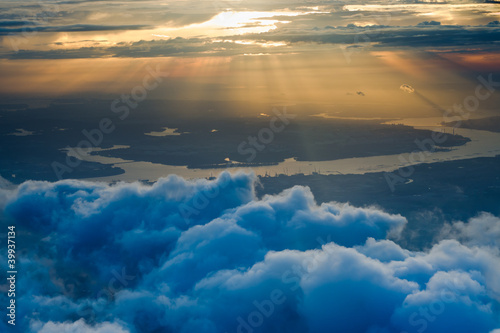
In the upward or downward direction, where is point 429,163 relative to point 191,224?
downward

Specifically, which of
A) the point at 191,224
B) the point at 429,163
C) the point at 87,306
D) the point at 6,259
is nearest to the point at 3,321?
the point at 87,306

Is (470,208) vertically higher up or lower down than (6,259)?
lower down

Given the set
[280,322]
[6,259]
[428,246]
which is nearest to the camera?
[280,322]

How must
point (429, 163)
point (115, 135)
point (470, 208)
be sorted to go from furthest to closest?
point (115, 135) → point (429, 163) → point (470, 208)

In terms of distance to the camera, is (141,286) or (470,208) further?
(470,208)

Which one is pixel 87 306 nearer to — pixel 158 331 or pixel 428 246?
pixel 158 331

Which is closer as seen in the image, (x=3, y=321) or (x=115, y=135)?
(x=3, y=321)

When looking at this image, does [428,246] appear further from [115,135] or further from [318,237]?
[115,135]

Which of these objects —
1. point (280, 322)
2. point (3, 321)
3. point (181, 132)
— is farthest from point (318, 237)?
point (181, 132)

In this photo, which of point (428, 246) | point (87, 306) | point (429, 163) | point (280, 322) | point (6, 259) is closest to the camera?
point (280, 322)
